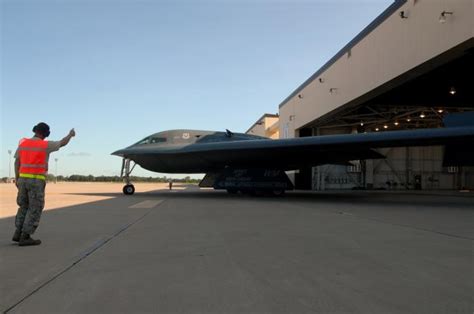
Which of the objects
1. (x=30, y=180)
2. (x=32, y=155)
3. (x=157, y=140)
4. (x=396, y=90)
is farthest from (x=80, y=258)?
(x=396, y=90)

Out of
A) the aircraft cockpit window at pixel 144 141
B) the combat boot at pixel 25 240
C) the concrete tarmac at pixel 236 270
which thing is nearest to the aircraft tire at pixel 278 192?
the aircraft cockpit window at pixel 144 141

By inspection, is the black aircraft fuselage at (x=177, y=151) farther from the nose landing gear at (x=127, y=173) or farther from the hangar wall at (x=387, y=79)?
the hangar wall at (x=387, y=79)

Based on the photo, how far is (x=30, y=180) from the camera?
6176 millimetres

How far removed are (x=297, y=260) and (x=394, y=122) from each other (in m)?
37.2

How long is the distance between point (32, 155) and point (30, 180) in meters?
0.41

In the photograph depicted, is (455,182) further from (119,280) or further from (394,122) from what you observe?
(119,280)

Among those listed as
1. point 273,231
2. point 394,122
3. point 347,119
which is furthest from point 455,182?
point 273,231

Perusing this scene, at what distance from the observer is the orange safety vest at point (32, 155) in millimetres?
6227

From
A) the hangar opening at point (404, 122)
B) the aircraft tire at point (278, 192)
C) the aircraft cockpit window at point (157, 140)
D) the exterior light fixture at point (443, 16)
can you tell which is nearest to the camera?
the exterior light fixture at point (443, 16)

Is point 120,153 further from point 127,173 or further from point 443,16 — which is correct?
point 443,16

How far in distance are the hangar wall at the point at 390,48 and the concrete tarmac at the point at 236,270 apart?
1048 cm

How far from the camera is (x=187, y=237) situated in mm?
7012

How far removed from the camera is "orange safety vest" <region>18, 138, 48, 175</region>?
6227 millimetres

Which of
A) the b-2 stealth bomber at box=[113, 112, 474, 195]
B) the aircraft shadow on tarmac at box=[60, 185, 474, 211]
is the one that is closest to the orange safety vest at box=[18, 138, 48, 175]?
the aircraft shadow on tarmac at box=[60, 185, 474, 211]
